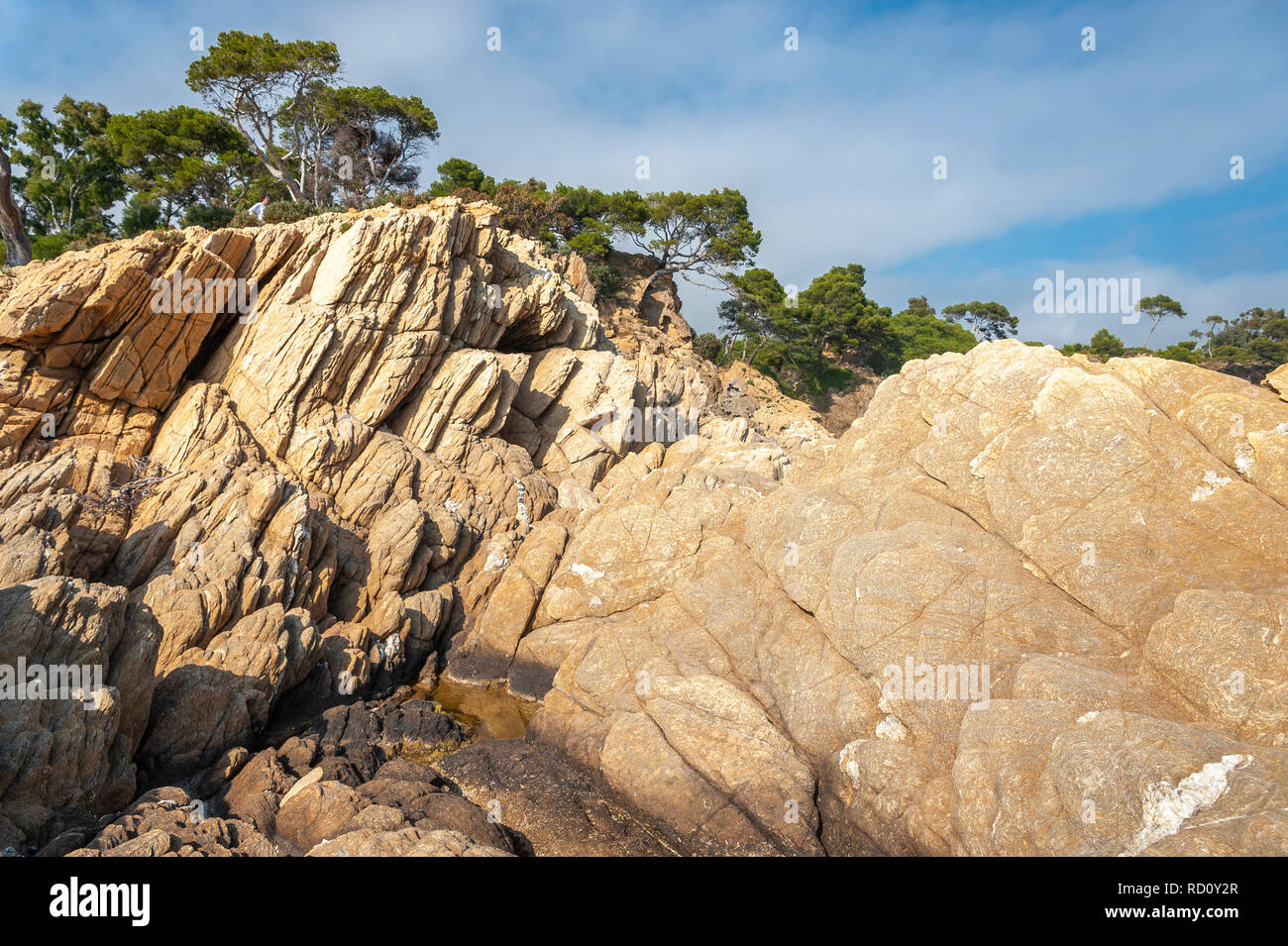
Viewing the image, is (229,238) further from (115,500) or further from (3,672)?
(3,672)

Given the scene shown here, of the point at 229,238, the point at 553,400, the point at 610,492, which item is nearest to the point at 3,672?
the point at 229,238

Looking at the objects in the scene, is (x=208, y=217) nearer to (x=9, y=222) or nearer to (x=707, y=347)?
(x=9, y=222)

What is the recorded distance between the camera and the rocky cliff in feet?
40.8

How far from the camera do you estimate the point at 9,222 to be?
29.4 meters

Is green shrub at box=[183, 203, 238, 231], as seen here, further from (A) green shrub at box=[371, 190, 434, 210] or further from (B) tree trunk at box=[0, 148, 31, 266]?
(A) green shrub at box=[371, 190, 434, 210]

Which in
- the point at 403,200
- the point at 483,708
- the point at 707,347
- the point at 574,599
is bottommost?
the point at 483,708

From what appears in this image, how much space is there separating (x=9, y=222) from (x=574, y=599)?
3058cm

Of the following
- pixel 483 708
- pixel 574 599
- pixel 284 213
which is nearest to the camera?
pixel 483 708

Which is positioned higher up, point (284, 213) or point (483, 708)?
point (284, 213)

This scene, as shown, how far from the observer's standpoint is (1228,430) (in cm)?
1603

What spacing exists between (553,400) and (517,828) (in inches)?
984

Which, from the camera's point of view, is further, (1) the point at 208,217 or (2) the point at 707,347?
(2) the point at 707,347

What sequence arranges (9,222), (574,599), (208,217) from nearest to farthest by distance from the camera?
(574,599), (9,222), (208,217)

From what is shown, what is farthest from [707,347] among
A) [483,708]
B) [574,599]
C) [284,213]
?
[483,708]
